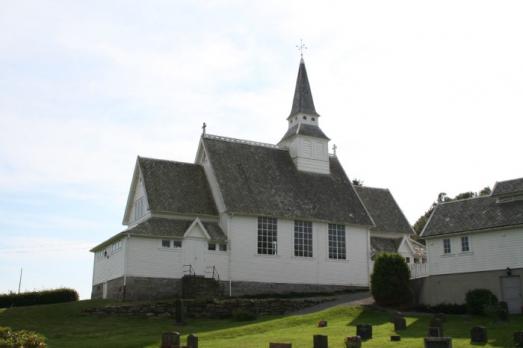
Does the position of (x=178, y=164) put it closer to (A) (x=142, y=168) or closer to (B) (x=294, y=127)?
(A) (x=142, y=168)

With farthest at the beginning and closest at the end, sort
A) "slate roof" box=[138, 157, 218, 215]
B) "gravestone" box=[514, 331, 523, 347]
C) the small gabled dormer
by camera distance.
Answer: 1. the small gabled dormer
2. "slate roof" box=[138, 157, 218, 215]
3. "gravestone" box=[514, 331, 523, 347]

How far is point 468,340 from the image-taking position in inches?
1060

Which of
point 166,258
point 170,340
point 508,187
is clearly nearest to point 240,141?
point 166,258

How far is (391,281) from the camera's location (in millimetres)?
40219

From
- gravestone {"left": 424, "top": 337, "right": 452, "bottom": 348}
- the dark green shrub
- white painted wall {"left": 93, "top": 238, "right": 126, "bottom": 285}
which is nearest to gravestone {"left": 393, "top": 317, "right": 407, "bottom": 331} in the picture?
gravestone {"left": 424, "top": 337, "right": 452, "bottom": 348}

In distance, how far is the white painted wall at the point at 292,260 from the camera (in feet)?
150

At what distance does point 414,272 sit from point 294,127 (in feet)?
56.4

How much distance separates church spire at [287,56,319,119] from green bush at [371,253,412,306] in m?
17.9

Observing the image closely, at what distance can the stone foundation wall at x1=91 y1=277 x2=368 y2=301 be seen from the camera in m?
41.5

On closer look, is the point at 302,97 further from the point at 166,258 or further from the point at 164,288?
the point at 164,288

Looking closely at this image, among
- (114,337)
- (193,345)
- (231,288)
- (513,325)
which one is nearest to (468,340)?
(513,325)

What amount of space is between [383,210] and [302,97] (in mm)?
12278

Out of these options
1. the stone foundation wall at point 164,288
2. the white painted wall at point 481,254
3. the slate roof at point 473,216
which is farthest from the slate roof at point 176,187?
the white painted wall at point 481,254

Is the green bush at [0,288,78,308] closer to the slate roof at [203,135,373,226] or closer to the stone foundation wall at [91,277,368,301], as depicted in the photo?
the stone foundation wall at [91,277,368,301]
